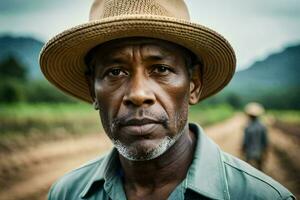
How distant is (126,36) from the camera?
257 centimetres

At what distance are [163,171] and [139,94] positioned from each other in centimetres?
54

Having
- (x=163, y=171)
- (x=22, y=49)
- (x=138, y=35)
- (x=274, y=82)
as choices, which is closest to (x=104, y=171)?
(x=163, y=171)

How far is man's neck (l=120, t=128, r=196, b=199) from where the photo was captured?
2.75 m

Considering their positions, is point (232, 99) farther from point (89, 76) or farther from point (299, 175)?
point (89, 76)

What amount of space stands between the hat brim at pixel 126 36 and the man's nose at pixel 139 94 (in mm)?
248

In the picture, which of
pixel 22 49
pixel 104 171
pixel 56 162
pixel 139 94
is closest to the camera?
pixel 139 94

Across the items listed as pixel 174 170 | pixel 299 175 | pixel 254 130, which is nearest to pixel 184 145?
pixel 174 170

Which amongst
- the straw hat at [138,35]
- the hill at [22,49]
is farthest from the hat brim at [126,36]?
the hill at [22,49]

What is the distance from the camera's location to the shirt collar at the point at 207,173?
97.8 inches

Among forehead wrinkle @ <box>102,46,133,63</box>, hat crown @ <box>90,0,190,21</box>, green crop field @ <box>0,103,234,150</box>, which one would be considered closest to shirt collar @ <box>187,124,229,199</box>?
forehead wrinkle @ <box>102,46,133,63</box>

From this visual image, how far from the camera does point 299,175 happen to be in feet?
39.5

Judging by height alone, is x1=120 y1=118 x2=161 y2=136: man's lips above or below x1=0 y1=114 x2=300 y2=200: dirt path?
above

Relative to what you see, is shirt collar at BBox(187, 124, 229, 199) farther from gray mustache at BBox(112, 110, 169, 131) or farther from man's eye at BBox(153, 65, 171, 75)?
man's eye at BBox(153, 65, 171, 75)

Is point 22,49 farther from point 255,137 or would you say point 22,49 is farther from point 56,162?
point 255,137
